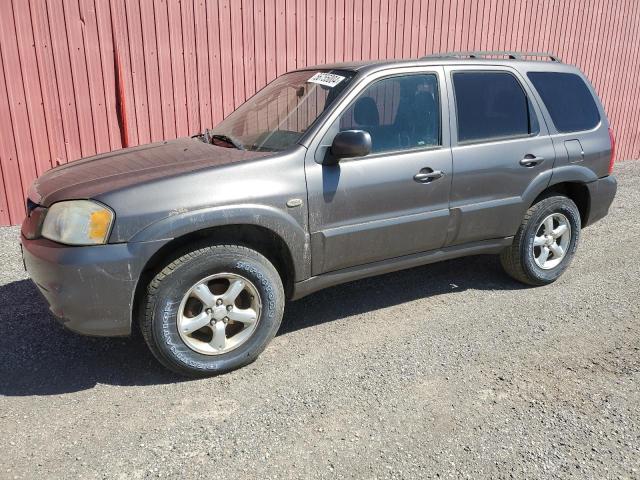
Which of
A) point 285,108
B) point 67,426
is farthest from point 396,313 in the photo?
point 67,426

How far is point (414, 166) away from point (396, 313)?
1.12 meters

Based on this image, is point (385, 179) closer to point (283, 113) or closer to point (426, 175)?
point (426, 175)

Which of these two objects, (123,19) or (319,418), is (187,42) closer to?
(123,19)

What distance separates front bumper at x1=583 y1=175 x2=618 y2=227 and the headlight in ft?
12.5

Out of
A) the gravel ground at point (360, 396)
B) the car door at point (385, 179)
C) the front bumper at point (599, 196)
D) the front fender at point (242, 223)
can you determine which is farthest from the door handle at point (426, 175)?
the front bumper at point (599, 196)

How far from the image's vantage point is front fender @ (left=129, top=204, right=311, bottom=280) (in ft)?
9.51

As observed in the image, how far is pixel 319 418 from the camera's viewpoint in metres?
2.83

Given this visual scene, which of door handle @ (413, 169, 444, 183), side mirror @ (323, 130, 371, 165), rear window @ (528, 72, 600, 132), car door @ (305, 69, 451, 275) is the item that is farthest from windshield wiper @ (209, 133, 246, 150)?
rear window @ (528, 72, 600, 132)

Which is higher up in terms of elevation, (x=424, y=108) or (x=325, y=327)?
(x=424, y=108)

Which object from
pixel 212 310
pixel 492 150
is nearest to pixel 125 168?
pixel 212 310

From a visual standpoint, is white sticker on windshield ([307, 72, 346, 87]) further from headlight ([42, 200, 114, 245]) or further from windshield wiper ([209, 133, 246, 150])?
headlight ([42, 200, 114, 245])

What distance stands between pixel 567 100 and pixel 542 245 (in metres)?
1.22

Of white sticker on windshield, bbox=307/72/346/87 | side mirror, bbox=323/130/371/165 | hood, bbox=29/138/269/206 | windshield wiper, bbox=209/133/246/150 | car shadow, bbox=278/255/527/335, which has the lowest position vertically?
car shadow, bbox=278/255/527/335

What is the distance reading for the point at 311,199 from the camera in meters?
3.31
